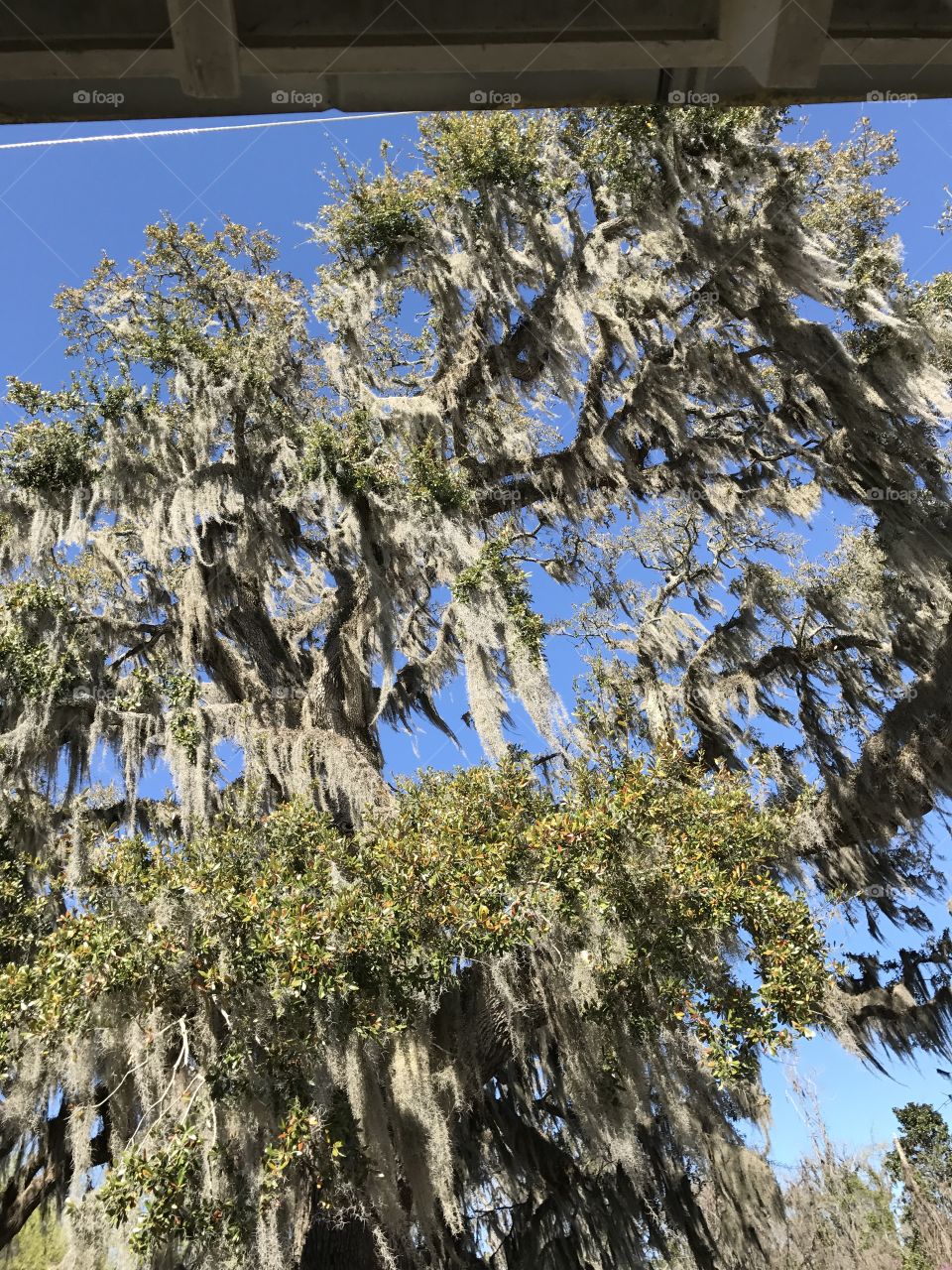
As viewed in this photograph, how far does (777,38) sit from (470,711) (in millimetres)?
7588

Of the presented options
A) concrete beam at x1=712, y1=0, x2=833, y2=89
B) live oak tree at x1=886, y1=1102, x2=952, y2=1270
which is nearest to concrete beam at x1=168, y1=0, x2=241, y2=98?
concrete beam at x1=712, y1=0, x2=833, y2=89

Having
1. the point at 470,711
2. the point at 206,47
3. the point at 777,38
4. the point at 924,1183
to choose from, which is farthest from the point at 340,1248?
the point at 924,1183

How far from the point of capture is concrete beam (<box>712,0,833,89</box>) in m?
2.12

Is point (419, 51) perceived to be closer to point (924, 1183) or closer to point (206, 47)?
point (206, 47)

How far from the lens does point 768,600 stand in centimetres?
1184

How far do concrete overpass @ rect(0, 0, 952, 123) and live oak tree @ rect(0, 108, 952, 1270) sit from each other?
5109 millimetres

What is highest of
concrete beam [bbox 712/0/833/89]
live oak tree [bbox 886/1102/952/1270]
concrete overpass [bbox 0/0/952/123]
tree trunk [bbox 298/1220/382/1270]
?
concrete overpass [bbox 0/0/952/123]

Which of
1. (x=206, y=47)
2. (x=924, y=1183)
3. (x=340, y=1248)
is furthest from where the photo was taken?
(x=924, y=1183)

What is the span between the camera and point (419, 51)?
2236mm

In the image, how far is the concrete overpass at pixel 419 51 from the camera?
84.9 inches

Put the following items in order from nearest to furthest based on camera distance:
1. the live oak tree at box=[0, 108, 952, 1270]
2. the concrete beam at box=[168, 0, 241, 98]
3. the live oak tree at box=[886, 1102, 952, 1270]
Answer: the concrete beam at box=[168, 0, 241, 98]
the live oak tree at box=[0, 108, 952, 1270]
the live oak tree at box=[886, 1102, 952, 1270]

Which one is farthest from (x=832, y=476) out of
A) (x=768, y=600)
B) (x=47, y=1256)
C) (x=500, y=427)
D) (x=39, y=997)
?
(x=47, y=1256)

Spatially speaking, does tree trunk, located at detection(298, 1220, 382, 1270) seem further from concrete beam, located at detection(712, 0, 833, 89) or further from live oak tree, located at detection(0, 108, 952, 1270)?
concrete beam, located at detection(712, 0, 833, 89)

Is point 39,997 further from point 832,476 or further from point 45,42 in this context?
point 832,476
